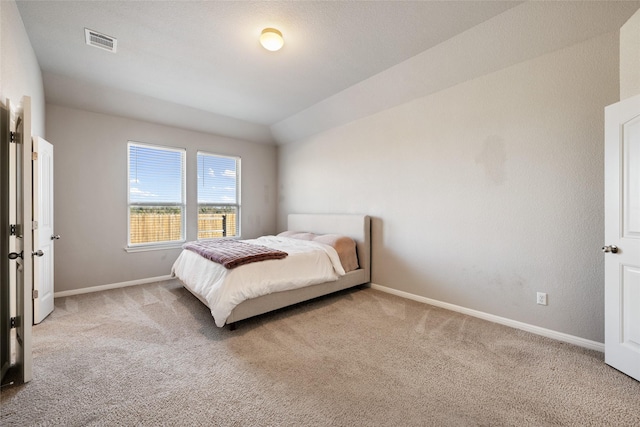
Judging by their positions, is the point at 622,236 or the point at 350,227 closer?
the point at 622,236

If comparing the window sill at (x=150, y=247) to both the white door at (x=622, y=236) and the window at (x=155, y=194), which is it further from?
the white door at (x=622, y=236)

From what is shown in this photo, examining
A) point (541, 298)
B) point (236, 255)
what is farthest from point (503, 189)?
point (236, 255)

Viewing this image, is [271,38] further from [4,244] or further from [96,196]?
[96,196]

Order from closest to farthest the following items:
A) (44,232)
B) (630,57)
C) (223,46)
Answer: (630,57) < (223,46) < (44,232)

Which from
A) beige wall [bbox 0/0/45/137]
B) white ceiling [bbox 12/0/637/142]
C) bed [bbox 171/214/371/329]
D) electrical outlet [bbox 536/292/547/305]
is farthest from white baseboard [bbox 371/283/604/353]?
beige wall [bbox 0/0/45/137]

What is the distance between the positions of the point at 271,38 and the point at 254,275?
7.77ft

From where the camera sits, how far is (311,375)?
1.94 m

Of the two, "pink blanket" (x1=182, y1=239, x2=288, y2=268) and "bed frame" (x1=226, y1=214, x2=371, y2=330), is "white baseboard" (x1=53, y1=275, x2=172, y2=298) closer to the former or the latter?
"pink blanket" (x1=182, y1=239, x2=288, y2=268)

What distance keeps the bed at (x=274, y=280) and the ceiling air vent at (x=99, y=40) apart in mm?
2482

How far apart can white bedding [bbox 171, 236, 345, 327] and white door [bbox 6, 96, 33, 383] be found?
1.27 metres

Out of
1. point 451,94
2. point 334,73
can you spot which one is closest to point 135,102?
point 334,73

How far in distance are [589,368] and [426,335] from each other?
1.17 meters

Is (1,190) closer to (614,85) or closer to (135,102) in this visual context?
(135,102)

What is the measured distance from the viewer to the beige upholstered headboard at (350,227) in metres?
4.01
